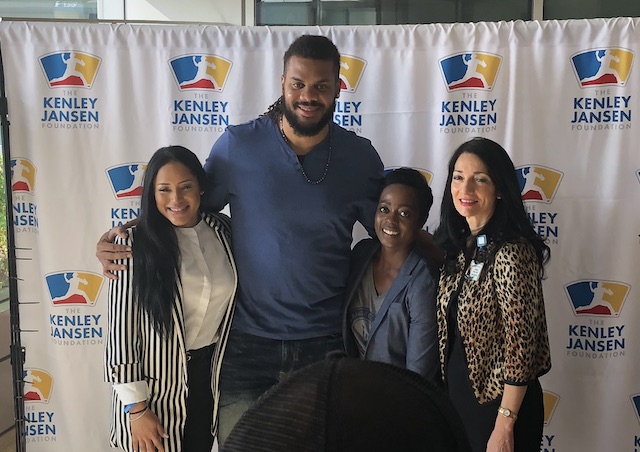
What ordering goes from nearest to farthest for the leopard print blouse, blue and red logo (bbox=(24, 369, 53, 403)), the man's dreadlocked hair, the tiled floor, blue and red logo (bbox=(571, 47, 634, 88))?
the leopard print blouse
the man's dreadlocked hair
blue and red logo (bbox=(571, 47, 634, 88))
blue and red logo (bbox=(24, 369, 53, 403))
the tiled floor

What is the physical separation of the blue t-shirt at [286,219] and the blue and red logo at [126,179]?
1.41 feet

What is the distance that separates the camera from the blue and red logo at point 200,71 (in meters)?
2.29

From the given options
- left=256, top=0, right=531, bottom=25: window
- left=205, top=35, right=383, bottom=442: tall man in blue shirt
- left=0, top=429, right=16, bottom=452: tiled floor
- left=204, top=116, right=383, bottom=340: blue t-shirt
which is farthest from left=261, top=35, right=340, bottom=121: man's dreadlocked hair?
left=0, top=429, right=16, bottom=452: tiled floor

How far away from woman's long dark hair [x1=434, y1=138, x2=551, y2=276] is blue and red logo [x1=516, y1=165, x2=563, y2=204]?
48 cm

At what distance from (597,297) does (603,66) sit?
2.88 ft

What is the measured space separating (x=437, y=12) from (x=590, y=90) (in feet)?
5.84

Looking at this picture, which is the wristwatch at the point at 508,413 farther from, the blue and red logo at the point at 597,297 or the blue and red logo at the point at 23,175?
the blue and red logo at the point at 23,175

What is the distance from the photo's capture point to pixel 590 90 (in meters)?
2.20

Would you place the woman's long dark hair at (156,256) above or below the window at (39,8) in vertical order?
below

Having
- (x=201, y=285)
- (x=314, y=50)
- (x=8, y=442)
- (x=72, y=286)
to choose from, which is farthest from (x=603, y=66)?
(x=8, y=442)

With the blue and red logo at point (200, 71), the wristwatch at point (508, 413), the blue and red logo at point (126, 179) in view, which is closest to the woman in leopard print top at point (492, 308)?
the wristwatch at point (508, 413)

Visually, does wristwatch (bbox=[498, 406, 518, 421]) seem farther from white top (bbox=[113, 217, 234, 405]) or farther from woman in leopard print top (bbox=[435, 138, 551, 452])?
white top (bbox=[113, 217, 234, 405])

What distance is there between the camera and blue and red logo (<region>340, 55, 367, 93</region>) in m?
2.27

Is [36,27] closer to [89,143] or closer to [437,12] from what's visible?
[89,143]
